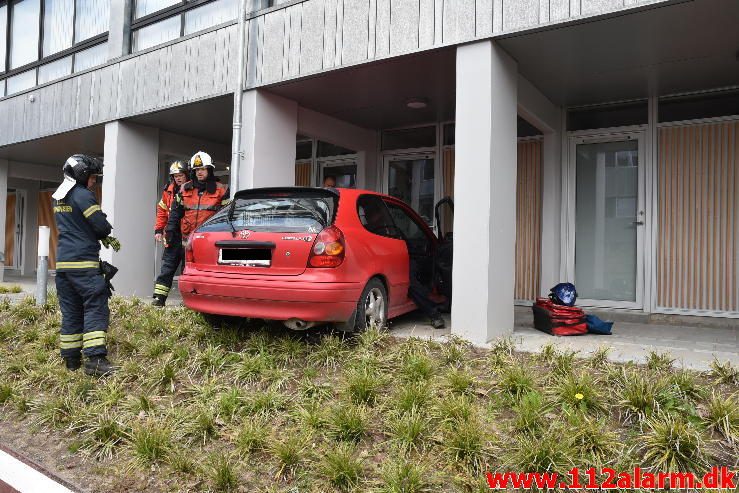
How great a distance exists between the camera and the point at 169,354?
4.74m

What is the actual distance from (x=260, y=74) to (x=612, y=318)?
554cm

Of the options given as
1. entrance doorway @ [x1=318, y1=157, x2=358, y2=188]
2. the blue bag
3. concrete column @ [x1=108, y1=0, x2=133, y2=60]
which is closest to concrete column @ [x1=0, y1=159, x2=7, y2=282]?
concrete column @ [x1=108, y1=0, x2=133, y2=60]

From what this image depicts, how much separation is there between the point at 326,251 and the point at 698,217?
5.10 meters

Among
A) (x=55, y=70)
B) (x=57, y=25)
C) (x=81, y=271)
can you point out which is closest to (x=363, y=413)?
(x=81, y=271)

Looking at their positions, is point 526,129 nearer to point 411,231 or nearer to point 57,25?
point 411,231

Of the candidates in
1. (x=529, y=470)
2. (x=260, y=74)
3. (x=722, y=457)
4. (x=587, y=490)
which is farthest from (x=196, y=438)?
(x=260, y=74)

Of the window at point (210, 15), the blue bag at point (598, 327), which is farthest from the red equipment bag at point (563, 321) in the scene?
the window at point (210, 15)

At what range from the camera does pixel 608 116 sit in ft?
24.7

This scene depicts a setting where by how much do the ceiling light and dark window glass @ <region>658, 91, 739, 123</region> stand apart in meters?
3.09

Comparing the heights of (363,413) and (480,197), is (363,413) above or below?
below

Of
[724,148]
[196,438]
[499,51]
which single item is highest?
[499,51]

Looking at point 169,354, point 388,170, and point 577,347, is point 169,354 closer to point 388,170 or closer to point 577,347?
point 577,347

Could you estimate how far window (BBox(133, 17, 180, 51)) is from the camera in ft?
27.7

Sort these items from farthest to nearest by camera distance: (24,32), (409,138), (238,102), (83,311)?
(24,32), (409,138), (238,102), (83,311)
